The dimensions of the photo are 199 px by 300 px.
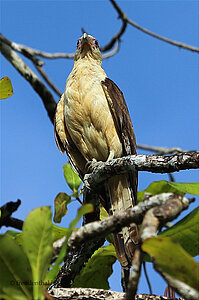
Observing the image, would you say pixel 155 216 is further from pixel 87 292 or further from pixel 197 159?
pixel 197 159

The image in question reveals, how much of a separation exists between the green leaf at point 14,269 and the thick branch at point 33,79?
13.5 feet

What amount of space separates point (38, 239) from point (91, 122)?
312 centimetres

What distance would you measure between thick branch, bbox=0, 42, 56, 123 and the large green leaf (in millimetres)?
2624

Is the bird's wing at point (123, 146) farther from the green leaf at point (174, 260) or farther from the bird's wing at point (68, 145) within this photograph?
the green leaf at point (174, 260)

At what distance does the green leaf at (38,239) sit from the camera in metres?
1.28

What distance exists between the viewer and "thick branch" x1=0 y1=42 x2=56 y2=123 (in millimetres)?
5512

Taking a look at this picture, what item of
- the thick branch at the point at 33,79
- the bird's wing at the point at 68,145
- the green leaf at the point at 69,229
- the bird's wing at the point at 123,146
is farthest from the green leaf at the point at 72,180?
the thick branch at the point at 33,79

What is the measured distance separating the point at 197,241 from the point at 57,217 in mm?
724

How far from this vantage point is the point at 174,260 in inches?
46.3

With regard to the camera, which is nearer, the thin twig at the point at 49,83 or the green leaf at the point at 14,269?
the green leaf at the point at 14,269

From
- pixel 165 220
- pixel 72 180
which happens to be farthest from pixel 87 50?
pixel 165 220

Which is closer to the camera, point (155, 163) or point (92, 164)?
point (155, 163)

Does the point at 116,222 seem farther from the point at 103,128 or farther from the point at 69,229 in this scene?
the point at 103,128

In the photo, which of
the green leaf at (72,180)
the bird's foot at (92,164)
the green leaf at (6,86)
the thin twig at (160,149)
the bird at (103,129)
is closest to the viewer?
the green leaf at (6,86)
